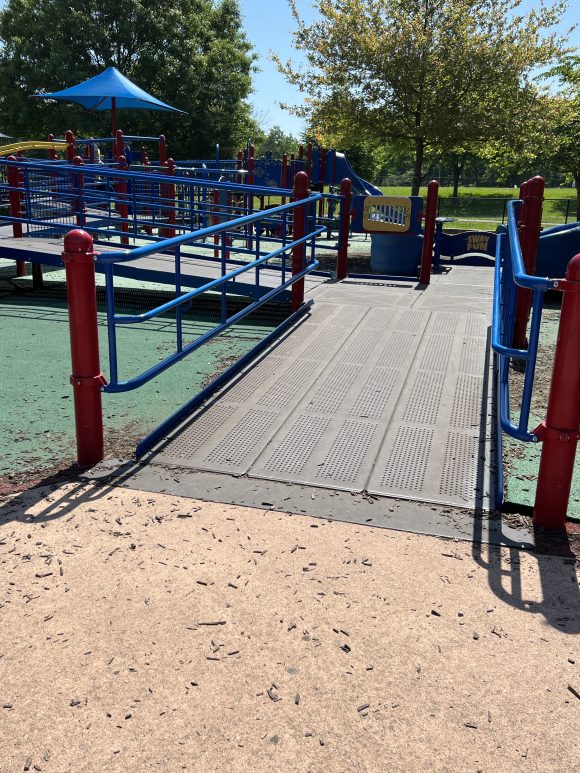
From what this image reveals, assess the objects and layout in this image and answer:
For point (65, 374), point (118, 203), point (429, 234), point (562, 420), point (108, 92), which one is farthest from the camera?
point (108, 92)

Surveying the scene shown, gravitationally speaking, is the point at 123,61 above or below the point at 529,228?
above

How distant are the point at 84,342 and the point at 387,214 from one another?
869 cm

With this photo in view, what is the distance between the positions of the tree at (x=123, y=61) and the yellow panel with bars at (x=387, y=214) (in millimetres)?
24705

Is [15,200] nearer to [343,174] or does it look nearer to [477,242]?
[477,242]

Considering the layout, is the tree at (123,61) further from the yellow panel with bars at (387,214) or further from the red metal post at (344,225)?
the red metal post at (344,225)

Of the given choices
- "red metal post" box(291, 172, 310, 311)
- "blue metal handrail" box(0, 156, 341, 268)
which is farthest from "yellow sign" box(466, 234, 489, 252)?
"red metal post" box(291, 172, 310, 311)

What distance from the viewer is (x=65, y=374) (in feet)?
19.4

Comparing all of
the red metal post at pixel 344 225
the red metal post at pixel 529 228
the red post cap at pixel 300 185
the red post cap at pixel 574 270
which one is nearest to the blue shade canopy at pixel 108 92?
the red metal post at pixel 344 225

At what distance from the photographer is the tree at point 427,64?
18109 mm

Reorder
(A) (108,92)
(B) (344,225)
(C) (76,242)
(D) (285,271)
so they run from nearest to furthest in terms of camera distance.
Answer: (C) (76,242), (D) (285,271), (B) (344,225), (A) (108,92)

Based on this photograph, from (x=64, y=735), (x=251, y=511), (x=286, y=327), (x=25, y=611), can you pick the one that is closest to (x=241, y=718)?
(x=64, y=735)

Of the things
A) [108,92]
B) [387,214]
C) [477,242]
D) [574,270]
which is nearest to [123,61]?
[108,92]

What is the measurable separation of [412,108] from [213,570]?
18.6 m

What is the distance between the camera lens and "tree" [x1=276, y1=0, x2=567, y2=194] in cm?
1811
